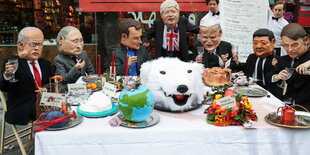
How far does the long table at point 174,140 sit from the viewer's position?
4.49 ft

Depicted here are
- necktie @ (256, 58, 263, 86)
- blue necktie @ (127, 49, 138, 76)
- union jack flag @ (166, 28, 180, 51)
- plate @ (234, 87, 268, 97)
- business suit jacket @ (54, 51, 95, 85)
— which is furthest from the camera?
union jack flag @ (166, 28, 180, 51)

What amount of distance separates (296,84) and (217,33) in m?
0.82

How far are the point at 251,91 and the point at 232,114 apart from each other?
2.34ft

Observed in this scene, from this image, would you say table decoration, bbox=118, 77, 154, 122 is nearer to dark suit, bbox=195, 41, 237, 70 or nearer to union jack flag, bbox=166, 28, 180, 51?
dark suit, bbox=195, 41, 237, 70

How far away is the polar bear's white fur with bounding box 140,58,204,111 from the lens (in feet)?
4.99

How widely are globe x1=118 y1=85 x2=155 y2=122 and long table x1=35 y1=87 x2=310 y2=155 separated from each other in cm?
7

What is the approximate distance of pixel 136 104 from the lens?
139 centimetres

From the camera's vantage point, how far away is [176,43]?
3.28 metres

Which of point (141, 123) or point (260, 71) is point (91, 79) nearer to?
point (141, 123)

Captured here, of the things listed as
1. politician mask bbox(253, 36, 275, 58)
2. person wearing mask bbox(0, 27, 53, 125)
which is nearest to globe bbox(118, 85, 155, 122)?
person wearing mask bbox(0, 27, 53, 125)

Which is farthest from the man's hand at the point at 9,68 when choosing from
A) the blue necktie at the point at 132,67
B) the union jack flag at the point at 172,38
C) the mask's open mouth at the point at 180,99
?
the union jack flag at the point at 172,38

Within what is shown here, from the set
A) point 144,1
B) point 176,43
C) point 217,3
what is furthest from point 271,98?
point 144,1

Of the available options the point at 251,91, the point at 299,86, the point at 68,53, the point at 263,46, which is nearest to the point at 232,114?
the point at 251,91

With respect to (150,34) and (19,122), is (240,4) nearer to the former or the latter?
(150,34)
